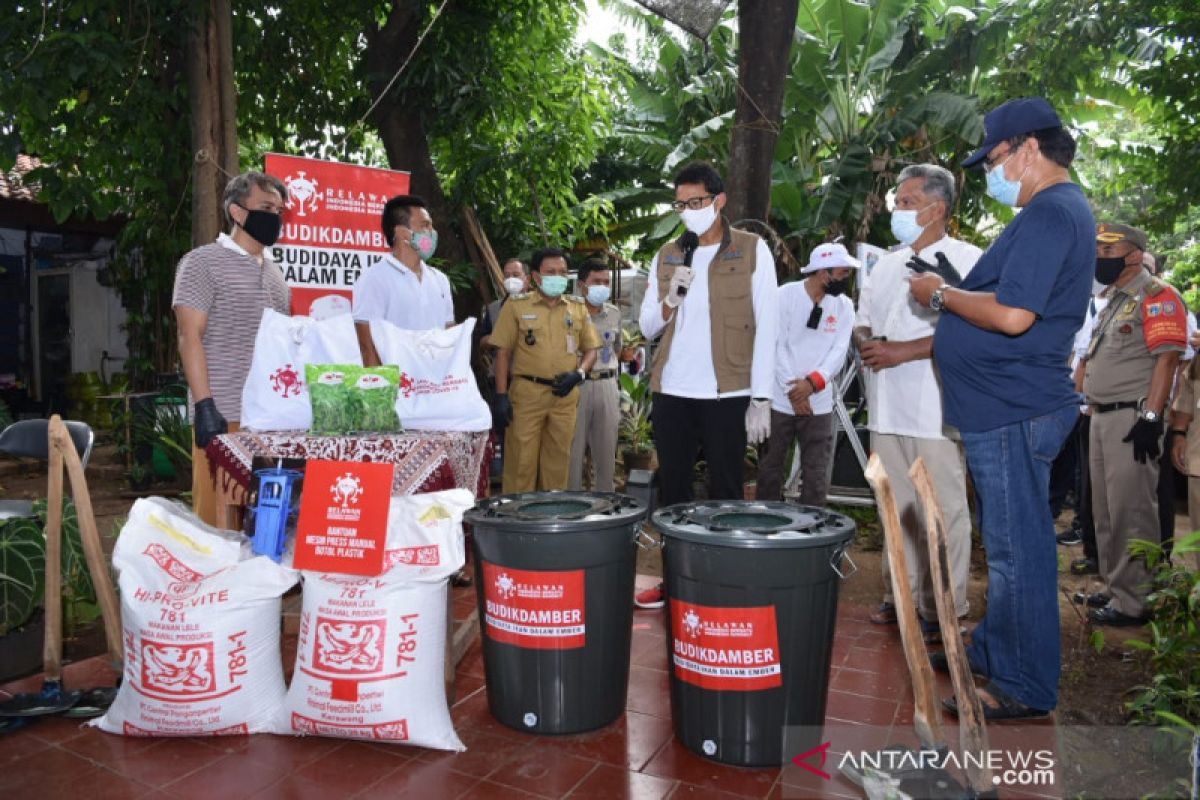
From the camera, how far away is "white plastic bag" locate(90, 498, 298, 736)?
2580 millimetres

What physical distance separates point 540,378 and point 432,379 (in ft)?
6.42

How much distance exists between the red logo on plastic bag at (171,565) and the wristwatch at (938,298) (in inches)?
99.5

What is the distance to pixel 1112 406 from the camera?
13.3 feet

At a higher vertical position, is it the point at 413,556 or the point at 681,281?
the point at 681,281

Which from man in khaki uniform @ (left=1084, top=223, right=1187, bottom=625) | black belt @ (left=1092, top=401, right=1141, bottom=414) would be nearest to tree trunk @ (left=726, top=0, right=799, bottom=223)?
man in khaki uniform @ (left=1084, top=223, right=1187, bottom=625)

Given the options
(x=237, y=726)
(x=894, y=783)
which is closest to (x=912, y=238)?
(x=894, y=783)

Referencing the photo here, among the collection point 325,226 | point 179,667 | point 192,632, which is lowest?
point 179,667

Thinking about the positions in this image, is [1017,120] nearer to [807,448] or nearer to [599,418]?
[807,448]

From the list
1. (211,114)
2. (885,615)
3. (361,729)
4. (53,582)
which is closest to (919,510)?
(885,615)

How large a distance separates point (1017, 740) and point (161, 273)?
714 centimetres

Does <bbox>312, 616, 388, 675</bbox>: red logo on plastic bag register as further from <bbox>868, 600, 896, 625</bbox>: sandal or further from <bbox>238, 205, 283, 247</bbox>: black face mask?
<bbox>868, 600, 896, 625</bbox>: sandal

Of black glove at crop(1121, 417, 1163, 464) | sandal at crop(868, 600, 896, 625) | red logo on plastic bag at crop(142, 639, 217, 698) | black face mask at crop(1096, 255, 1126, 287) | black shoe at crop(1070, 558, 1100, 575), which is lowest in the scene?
black shoe at crop(1070, 558, 1100, 575)

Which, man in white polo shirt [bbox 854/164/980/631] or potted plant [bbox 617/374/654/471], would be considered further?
potted plant [bbox 617/374/654/471]

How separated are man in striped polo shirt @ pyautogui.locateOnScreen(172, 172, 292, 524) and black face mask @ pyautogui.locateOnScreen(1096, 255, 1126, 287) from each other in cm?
386
